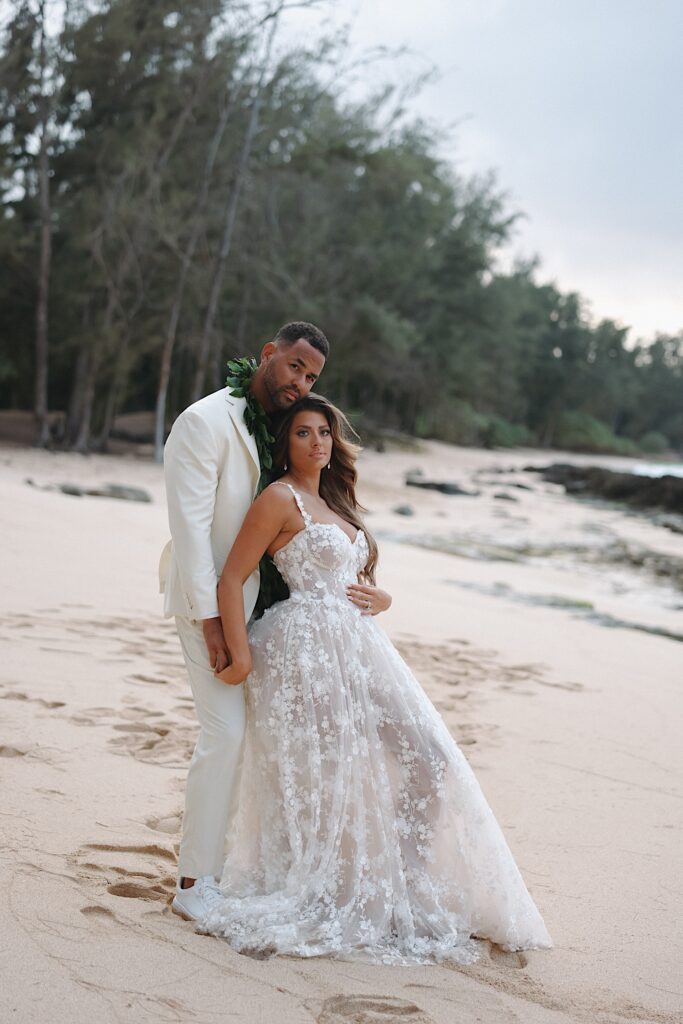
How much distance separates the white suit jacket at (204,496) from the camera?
301 centimetres

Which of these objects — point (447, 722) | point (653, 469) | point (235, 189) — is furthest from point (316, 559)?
point (653, 469)

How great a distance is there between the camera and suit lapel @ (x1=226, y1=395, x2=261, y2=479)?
3135 millimetres

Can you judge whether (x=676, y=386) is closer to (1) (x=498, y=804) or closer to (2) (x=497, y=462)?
(2) (x=497, y=462)

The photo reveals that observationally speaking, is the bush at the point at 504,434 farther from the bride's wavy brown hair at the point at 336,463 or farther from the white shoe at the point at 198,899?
the white shoe at the point at 198,899

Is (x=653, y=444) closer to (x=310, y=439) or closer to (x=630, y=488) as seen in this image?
(x=630, y=488)

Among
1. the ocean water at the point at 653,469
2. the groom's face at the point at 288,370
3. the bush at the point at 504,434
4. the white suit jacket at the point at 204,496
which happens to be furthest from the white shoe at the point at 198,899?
the bush at the point at 504,434

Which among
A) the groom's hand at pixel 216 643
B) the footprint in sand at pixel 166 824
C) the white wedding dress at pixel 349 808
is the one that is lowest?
the footprint in sand at pixel 166 824

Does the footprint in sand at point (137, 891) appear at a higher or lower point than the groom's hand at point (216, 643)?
lower

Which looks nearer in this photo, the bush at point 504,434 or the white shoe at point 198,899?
the white shoe at point 198,899

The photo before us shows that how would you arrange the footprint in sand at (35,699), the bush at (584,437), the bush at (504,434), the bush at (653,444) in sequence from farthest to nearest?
the bush at (653,444)
the bush at (584,437)
the bush at (504,434)
the footprint in sand at (35,699)

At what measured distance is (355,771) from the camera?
10.0ft

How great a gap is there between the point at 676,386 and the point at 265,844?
2812 inches

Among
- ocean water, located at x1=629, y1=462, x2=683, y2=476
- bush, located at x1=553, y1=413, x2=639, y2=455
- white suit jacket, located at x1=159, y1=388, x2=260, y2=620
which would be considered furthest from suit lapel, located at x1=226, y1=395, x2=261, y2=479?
bush, located at x1=553, y1=413, x2=639, y2=455

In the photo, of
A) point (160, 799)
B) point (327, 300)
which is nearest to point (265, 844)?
point (160, 799)
